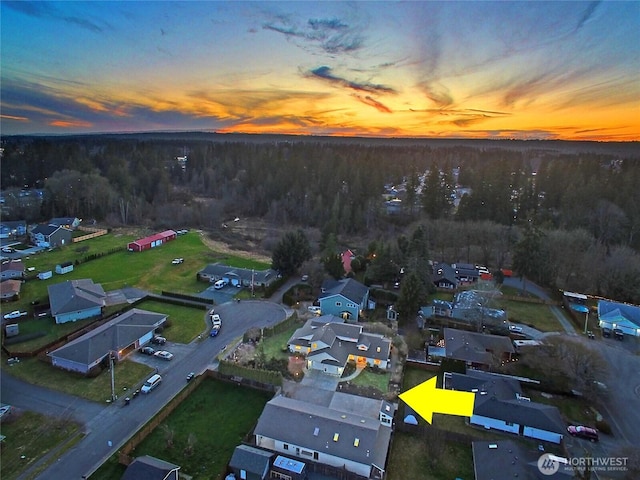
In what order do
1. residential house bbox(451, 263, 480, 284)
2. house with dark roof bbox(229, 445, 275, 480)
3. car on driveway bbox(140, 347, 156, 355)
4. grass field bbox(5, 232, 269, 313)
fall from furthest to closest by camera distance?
residential house bbox(451, 263, 480, 284) → grass field bbox(5, 232, 269, 313) → car on driveway bbox(140, 347, 156, 355) → house with dark roof bbox(229, 445, 275, 480)

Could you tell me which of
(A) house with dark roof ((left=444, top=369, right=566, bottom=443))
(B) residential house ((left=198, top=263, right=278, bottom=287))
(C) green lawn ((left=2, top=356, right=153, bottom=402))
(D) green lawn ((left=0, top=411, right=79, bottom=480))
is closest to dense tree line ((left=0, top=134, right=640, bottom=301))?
(B) residential house ((left=198, top=263, right=278, bottom=287))

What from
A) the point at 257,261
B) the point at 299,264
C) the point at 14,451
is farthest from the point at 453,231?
the point at 14,451

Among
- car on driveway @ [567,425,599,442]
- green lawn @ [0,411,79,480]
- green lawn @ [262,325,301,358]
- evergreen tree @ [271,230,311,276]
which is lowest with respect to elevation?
green lawn @ [0,411,79,480]

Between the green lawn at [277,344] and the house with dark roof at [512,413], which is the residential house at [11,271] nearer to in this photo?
the green lawn at [277,344]

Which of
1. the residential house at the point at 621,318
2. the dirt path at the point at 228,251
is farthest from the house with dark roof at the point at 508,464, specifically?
the dirt path at the point at 228,251

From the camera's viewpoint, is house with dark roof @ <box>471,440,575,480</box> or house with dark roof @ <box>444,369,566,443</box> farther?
house with dark roof @ <box>444,369,566,443</box>

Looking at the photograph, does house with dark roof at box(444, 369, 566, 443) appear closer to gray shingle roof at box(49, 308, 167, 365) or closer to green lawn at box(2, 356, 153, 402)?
green lawn at box(2, 356, 153, 402)
